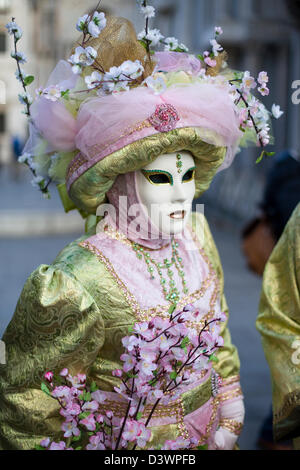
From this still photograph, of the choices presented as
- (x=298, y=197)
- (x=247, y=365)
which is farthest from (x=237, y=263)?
(x=298, y=197)

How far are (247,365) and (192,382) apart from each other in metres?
2.42

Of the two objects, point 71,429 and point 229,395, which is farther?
point 229,395

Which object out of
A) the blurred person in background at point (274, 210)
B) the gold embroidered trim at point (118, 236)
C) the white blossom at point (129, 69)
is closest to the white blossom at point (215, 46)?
the white blossom at point (129, 69)

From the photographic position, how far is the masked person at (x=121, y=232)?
185cm

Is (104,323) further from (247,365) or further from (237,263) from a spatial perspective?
(237,263)

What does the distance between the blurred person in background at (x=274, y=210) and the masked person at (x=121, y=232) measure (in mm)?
1760

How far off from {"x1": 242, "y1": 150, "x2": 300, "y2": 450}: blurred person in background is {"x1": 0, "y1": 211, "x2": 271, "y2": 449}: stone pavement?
2.12 feet

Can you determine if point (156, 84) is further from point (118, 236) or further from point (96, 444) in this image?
point (96, 444)

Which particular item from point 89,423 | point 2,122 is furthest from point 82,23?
point 2,122

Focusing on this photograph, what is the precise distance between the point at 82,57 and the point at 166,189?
421 millimetres

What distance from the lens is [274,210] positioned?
396cm

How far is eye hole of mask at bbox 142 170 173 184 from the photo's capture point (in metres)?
1.96

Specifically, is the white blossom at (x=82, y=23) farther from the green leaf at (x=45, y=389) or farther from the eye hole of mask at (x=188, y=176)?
the green leaf at (x=45, y=389)

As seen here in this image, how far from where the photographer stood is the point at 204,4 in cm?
1274
